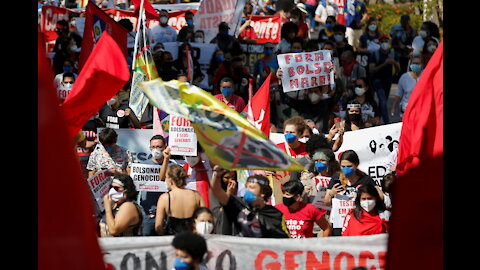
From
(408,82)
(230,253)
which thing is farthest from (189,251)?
(408,82)

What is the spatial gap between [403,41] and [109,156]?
11.0 metres

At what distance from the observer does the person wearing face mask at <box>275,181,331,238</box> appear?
8.96 meters

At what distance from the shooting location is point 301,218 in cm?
898

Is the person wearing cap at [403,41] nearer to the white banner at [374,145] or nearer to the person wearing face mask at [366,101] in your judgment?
the person wearing face mask at [366,101]

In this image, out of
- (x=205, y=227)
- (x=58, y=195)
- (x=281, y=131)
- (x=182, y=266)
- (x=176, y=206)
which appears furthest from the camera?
(x=281, y=131)

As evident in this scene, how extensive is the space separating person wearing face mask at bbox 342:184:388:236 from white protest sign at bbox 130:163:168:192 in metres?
2.23

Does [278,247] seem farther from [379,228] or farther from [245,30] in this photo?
[245,30]

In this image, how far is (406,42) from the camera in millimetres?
20875

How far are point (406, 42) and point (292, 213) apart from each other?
12424 millimetres

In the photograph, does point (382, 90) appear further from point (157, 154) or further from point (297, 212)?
point (297, 212)

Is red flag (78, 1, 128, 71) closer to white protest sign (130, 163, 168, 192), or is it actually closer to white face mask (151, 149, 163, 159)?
white face mask (151, 149, 163, 159)

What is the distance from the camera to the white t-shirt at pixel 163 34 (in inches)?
709

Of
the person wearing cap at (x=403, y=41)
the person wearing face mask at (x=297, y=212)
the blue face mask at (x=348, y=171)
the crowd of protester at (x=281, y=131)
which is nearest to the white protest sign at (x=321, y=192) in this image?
the crowd of protester at (x=281, y=131)
